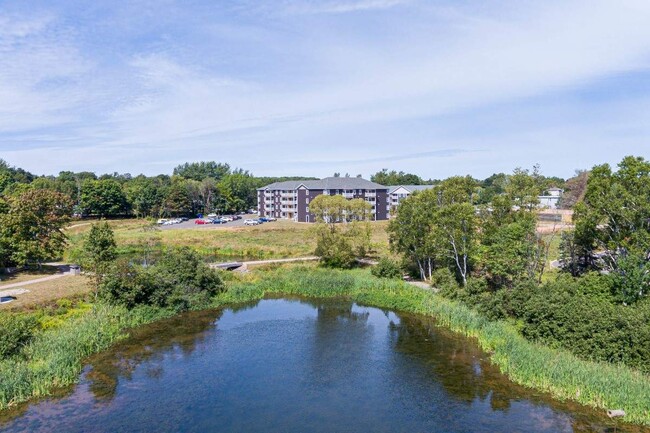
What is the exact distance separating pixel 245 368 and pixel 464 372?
13.7 metres

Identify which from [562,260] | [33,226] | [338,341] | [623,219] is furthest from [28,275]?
[623,219]

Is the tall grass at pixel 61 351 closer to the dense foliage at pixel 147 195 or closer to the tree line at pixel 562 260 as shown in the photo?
the tree line at pixel 562 260

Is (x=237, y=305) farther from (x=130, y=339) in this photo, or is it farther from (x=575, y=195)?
(x=575, y=195)

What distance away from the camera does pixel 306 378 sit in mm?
27328

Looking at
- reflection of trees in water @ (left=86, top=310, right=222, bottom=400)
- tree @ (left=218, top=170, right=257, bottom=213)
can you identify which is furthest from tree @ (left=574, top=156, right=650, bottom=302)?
tree @ (left=218, top=170, right=257, bottom=213)

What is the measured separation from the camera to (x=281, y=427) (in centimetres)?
2188

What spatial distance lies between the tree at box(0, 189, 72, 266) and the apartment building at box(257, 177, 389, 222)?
185 ft

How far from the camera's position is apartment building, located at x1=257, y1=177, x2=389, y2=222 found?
100812mm

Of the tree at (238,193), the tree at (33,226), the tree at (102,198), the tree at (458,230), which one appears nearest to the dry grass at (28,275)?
the tree at (33,226)

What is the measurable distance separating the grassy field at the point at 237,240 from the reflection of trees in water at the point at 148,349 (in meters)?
25.4

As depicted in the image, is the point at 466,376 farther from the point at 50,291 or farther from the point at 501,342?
the point at 50,291

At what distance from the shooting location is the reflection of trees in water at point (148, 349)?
87.9 ft

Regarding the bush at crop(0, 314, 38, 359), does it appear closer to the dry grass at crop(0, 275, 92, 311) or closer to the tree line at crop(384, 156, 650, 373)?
the dry grass at crop(0, 275, 92, 311)

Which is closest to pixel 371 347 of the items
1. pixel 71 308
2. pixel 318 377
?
pixel 318 377
